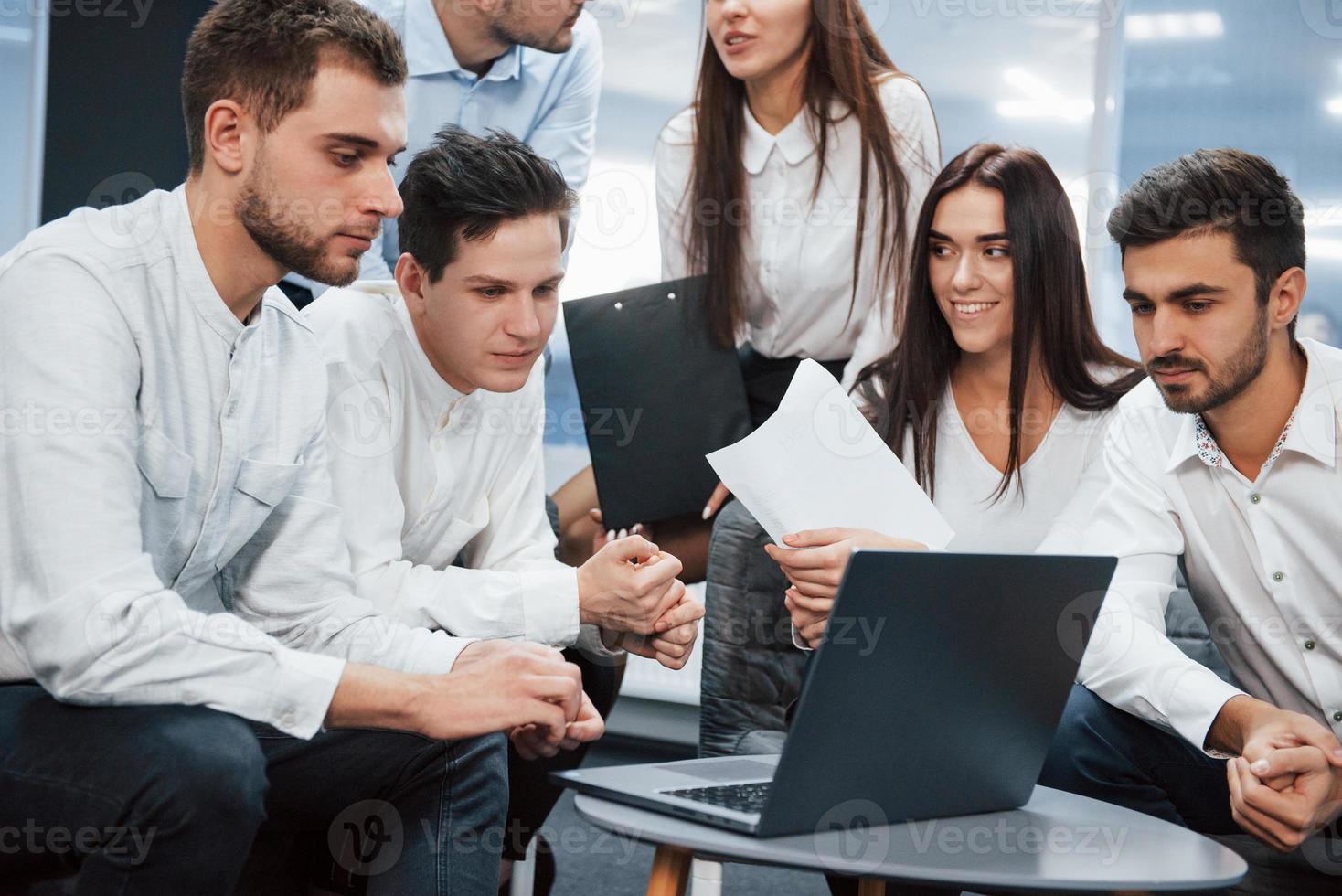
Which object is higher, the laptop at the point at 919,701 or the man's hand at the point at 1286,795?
the laptop at the point at 919,701

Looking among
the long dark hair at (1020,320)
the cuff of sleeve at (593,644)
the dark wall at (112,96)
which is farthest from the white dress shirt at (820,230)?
the dark wall at (112,96)

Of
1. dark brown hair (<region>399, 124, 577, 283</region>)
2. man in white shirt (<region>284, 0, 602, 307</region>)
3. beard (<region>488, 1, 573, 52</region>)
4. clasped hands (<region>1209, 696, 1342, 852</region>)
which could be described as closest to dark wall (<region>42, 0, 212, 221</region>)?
man in white shirt (<region>284, 0, 602, 307</region>)

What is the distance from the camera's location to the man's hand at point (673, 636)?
1763 mm

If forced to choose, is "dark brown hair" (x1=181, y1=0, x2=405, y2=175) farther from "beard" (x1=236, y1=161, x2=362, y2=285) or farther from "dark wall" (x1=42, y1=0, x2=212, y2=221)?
"dark wall" (x1=42, y1=0, x2=212, y2=221)

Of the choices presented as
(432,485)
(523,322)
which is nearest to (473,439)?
(432,485)

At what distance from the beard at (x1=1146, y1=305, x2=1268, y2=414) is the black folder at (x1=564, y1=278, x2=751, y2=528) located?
0.73 metres

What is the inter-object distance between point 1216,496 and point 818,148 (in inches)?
35.3

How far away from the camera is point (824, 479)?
1754mm

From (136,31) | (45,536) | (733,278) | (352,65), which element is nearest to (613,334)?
(733,278)

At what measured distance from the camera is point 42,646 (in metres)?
1.19

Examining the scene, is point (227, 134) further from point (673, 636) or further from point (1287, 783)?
point (1287, 783)

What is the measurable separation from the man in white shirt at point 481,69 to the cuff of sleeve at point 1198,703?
1.49 metres

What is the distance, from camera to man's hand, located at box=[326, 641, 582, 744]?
1.28 metres

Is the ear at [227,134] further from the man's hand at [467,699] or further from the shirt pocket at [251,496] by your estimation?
the man's hand at [467,699]
